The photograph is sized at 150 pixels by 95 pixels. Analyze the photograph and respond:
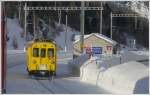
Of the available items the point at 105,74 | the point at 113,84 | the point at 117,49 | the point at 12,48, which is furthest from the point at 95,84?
the point at 12,48

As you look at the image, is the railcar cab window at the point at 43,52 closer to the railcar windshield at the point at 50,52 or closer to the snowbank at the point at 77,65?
the railcar windshield at the point at 50,52

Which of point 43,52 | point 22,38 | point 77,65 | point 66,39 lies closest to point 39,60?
point 43,52

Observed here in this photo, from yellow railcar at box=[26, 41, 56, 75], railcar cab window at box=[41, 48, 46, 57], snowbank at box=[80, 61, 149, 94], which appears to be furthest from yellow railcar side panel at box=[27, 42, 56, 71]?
snowbank at box=[80, 61, 149, 94]

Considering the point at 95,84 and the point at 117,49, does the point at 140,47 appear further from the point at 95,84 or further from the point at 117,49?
the point at 95,84

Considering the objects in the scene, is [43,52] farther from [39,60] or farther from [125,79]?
[125,79]

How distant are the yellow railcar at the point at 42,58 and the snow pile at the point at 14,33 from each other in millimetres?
49259

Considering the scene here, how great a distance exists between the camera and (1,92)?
353 inches

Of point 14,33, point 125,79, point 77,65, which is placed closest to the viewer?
point 125,79

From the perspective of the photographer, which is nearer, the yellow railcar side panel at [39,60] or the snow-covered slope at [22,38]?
the yellow railcar side panel at [39,60]

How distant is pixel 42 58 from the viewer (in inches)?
1179

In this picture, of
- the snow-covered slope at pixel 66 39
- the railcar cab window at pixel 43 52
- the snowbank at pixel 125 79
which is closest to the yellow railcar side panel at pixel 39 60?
the railcar cab window at pixel 43 52

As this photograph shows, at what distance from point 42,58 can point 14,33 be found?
54.9 metres

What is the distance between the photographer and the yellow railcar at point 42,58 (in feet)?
96.5

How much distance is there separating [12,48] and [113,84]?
61.5m
